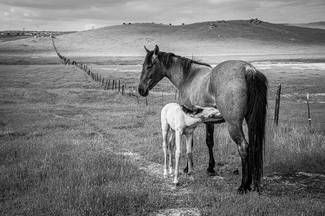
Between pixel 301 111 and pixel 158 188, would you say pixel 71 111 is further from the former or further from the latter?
pixel 301 111

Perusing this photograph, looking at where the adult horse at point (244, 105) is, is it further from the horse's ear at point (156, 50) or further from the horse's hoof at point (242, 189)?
the horse's ear at point (156, 50)

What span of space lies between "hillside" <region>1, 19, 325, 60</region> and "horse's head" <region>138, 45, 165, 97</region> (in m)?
87.5

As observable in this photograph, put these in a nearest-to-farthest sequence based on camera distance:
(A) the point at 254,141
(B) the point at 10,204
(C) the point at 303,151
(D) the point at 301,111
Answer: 1. (B) the point at 10,204
2. (A) the point at 254,141
3. (C) the point at 303,151
4. (D) the point at 301,111

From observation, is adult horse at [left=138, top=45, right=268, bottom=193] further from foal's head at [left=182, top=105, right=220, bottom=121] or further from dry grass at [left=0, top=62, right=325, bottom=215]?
dry grass at [left=0, top=62, right=325, bottom=215]

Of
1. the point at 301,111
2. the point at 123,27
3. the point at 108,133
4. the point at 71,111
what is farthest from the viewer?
the point at 123,27

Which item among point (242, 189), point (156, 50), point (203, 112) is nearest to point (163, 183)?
point (242, 189)

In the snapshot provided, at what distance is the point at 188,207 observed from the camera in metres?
5.97

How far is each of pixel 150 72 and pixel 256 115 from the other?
385cm

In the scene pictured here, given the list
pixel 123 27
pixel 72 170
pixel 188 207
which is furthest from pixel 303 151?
pixel 123 27

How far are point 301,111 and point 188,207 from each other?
19181 millimetres

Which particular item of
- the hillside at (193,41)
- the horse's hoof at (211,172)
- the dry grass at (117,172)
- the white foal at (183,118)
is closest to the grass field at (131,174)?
the dry grass at (117,172)

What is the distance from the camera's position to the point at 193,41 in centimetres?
12088

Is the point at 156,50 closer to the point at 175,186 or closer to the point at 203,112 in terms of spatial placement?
the point at 203,112

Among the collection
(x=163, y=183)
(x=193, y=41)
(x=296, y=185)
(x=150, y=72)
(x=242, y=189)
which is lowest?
(x=163, y=183)
